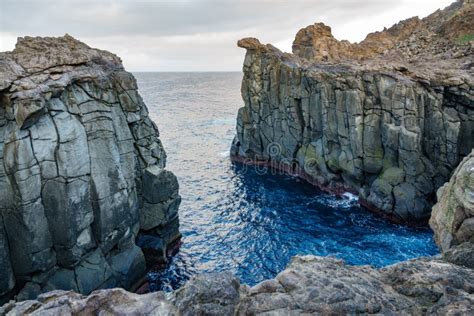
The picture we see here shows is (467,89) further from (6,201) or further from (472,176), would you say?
(6,201)

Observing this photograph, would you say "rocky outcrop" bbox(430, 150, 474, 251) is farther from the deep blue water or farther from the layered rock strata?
the deep blue water

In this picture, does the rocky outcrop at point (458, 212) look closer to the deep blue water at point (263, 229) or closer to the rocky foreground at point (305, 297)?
the rocky foreground at point (305, 297)

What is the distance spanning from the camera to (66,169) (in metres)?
23.7

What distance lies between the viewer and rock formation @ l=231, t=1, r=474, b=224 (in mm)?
41562

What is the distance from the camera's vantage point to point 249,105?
214 ft

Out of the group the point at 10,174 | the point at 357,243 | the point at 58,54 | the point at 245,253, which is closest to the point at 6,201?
the point at 10,174

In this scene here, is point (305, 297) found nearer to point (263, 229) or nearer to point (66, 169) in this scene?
point (66, 169)

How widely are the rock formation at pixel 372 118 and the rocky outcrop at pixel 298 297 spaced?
96.7ft

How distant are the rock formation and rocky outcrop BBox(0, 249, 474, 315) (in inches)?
1161

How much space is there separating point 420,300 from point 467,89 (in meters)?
34.9

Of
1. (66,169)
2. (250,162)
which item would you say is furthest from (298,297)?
(250,162)

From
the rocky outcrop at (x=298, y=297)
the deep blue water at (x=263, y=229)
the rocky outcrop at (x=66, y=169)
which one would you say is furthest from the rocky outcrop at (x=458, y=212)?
the rocky outcrop at (x=66, y=169)

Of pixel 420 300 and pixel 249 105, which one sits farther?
pixel 249 105

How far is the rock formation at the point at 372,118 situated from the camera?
41562 millimetres
